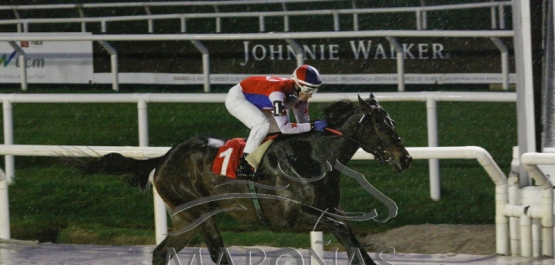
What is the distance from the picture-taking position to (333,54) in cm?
1025

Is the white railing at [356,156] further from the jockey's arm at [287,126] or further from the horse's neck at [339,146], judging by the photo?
the jockey's arm at [287,126]

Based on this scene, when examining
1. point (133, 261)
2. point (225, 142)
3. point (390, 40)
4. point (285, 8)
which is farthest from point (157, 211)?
point (285, 8)

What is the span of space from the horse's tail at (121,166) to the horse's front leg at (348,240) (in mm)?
1243

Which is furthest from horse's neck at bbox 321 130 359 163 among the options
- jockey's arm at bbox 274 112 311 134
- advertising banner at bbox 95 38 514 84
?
advertising banner at bbox 95 38 514 84

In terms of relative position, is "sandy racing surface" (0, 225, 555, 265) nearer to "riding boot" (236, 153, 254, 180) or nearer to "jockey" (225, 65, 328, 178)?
"riding boot" (236, 153, 254, 180)

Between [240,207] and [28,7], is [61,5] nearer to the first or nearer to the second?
[28,7]

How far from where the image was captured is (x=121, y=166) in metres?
6.15

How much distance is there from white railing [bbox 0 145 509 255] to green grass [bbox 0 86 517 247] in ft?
1.23

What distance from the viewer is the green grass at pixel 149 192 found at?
698cm

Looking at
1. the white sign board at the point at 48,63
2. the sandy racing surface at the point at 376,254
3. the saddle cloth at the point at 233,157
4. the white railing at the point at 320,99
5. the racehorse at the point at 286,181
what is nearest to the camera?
the racehorse at the point at 286,181

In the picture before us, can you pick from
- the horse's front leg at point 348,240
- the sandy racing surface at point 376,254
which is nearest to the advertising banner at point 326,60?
the sandy racing surface at point 376,254

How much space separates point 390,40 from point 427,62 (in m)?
0.67

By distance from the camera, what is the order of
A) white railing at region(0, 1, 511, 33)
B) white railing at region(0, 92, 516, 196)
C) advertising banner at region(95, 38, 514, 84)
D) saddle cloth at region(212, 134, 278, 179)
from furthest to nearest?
white railing at region(0, 1, 511, 33)
advertising banner at region(95, 38, 514, 84)
white railing at region(0, 92, 516, 196)
saddle cloth at region(212, 134, 278, 179)

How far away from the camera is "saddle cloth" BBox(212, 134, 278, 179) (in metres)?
5.58
